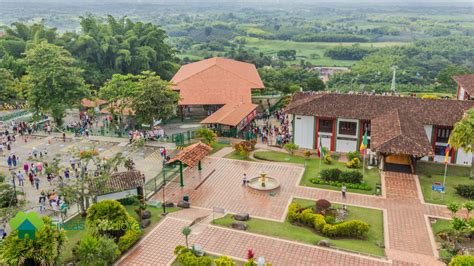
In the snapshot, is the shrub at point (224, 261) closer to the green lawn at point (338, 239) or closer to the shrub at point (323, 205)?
the green lawn at point (338, 239)

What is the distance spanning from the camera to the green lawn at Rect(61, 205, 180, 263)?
21.1 m

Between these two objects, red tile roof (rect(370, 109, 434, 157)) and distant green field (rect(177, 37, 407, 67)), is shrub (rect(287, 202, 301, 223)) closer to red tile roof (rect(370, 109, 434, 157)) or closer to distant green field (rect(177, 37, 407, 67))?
red tile roof (rect(370, 109, 434, 157))

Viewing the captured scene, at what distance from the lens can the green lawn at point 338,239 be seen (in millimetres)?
21719

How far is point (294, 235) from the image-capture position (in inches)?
890

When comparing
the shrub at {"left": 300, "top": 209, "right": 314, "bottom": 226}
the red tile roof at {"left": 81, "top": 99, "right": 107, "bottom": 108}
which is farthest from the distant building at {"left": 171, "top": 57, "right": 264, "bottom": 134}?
the shrub at {"left": 300, "top": 209, "right": 314, "bottom": 226}

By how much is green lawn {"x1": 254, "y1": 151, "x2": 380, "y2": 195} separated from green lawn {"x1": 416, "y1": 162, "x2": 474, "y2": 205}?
2.99m

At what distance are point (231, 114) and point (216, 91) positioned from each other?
7352mm

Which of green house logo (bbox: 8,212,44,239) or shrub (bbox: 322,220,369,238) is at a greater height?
green house logo (bbox: 8,212,44,239)

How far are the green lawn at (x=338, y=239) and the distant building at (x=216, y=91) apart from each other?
19.0 meters

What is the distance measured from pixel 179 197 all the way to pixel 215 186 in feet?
8.76

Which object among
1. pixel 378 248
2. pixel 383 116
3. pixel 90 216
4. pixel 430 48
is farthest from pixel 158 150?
pixel 430 48

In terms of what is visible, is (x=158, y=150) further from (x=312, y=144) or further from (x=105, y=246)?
(x=105, y=246)

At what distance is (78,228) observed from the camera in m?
23.9

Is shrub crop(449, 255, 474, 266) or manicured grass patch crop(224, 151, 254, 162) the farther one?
manicured grass patch crop(224, 151, 254, 162)
